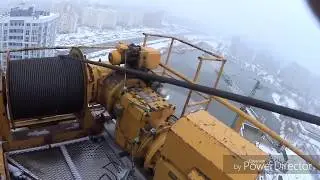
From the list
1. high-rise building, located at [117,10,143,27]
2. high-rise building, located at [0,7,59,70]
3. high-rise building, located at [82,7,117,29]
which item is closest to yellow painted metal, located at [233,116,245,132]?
high-rise building, located at [0,7,59,70]

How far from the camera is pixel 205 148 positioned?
3.38 m

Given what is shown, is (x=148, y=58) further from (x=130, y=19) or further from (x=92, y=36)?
(x=130, y=19)

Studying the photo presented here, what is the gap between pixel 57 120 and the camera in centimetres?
532

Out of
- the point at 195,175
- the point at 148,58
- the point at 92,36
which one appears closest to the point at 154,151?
the point at 195,175

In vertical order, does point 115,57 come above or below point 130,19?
above

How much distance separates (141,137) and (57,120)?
145 centimetres

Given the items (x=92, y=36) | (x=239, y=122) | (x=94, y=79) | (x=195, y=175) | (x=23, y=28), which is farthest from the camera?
(x=92, y=36)

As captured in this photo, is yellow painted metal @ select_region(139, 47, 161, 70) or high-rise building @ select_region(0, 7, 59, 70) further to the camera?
high-rise building @ select_region(0, 7, 59, 70)

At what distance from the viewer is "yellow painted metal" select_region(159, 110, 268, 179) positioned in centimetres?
327

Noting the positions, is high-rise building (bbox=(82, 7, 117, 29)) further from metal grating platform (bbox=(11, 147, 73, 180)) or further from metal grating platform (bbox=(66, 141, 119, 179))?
metal grating platform (bbox=(11, 147, 73, 180))

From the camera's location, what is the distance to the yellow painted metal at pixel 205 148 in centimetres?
327

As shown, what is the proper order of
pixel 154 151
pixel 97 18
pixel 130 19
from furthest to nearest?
pixel 130 19 → pixel 97 18 → pixel 154 151

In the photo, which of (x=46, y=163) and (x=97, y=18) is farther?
(x=97, y=18)

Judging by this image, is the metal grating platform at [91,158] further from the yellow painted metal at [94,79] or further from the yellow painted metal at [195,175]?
the yellow painted metal at [195,175]
